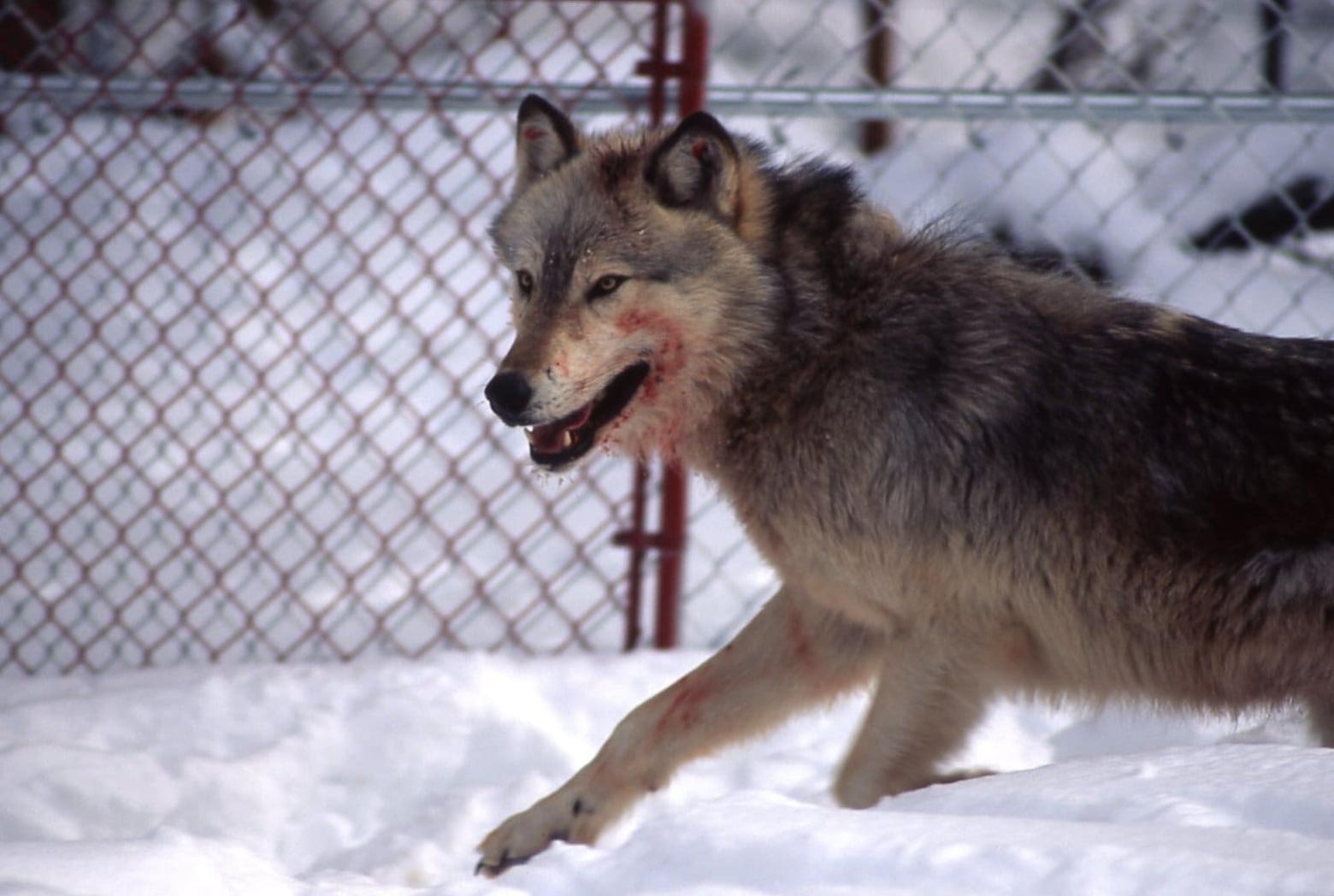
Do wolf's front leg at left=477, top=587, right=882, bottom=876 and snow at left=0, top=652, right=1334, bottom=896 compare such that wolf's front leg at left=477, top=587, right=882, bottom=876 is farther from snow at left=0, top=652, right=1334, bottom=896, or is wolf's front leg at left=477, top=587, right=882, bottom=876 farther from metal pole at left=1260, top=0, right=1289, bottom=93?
metal pole at left=1260, top=0, right=1289, bottom=93

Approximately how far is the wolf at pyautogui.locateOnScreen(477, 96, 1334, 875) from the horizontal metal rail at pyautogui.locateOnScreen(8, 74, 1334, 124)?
3.68ft

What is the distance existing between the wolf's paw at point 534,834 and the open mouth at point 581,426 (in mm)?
737

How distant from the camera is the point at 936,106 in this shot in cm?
392

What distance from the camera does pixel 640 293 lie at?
269 centimetres

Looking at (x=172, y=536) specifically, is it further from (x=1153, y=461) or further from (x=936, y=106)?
(x=1153, y=461)

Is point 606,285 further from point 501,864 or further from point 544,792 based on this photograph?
point 544,792

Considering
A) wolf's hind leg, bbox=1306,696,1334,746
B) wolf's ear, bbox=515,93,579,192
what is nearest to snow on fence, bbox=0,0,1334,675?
wolf's ear, bbox=515,93,579,192

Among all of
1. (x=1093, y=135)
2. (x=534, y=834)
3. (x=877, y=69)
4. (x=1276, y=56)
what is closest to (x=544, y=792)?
(x=534, y=834)

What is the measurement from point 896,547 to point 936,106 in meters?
1.84

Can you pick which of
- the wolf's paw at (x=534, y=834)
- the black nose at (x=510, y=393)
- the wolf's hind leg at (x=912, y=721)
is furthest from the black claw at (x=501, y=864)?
the black nose at (x=510, y=393)

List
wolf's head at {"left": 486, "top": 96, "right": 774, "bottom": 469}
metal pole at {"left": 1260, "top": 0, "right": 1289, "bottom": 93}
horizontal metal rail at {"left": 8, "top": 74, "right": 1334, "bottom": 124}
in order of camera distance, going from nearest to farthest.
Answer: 1. wolf's head at {"left": 486, "top": 96, "right": 774, "bottom": 469}
2. horizontal metal rail at {"left": 8, "top": 74, "right": 1334, "bottom": 124}
3. metal pole at {"left": 1260, "top": 0, "right": 1289, "bottom": 93}

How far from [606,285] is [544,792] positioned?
1364 mm

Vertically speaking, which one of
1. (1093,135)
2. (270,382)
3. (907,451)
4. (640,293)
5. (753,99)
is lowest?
(907,451)

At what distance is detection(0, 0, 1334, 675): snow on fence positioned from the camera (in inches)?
170
